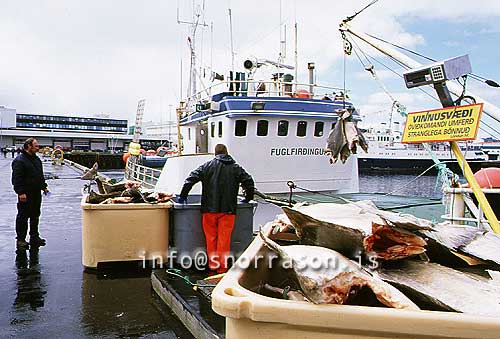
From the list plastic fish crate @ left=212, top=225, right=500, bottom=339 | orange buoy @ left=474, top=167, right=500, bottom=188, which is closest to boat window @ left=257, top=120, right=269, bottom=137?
orange buoy @ left=474, top=167, right=500, bottom=188

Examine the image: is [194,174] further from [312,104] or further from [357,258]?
[312,104]

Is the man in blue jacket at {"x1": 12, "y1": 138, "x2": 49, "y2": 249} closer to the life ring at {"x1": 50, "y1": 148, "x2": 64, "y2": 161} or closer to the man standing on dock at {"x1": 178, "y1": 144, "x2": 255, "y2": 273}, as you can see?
the man standing on dock at {"x1": 178, "y1": 144, "x2": 255, "y2": 273}

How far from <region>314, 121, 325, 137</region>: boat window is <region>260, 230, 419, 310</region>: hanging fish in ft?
42.4

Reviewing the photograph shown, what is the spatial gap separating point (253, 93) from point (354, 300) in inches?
534

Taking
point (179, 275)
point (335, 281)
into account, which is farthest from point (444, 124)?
point (335, 281)

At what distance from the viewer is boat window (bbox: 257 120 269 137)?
14.1 m

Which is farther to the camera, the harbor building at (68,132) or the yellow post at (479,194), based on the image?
the harbor building at (68,132)

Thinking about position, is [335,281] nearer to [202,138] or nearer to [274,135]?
[274,135]

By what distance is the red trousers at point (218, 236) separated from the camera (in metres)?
5.90

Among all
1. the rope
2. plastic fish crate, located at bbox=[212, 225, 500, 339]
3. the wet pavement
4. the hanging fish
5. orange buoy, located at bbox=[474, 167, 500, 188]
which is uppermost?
orange buoy, located at bbox=[474, 167, 500, 188]

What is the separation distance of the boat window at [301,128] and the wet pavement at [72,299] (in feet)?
28.1

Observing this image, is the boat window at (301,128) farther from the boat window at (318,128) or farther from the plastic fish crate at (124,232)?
the plastic fish crate at (124,232)

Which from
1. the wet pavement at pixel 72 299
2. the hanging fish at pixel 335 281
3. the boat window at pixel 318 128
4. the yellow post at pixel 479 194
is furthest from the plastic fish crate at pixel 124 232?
the boat window at pixel 318 128

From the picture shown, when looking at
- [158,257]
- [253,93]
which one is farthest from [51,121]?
[158,257]
